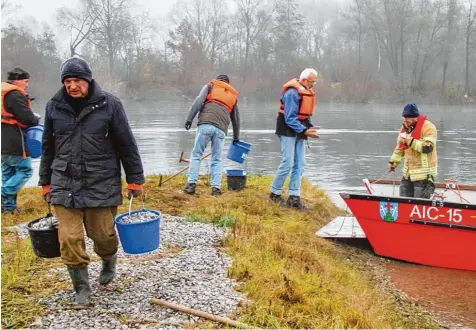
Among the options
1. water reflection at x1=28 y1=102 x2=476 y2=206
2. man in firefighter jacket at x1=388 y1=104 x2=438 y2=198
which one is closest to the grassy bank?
man in firefighter jacket at x1=388 y1=104 x2=438 y2=198

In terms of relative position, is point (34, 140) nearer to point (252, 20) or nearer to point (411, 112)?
point (411, 112)

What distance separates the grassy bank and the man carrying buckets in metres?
0.60

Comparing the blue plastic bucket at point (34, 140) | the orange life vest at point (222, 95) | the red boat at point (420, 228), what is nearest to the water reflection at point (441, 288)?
the red boat at point (420, 228)

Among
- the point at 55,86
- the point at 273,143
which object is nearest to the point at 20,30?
the point at 55,86

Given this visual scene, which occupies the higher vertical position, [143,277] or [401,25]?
[401,25]

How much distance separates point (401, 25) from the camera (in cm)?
5359

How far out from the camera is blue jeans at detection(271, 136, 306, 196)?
784 centimetres

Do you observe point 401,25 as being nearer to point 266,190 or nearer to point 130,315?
point 266,190

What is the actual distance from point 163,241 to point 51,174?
2.01 meters

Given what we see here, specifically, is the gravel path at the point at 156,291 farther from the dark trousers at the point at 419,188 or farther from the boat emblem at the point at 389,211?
the dark trousers at the point at 419,188

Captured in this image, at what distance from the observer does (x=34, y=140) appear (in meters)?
6.48

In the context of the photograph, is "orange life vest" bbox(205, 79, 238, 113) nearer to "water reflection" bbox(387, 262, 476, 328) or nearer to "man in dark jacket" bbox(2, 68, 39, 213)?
"man in dark jacket" bbox(2, 68, 39, 213)

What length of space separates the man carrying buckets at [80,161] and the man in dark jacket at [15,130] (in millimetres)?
2807

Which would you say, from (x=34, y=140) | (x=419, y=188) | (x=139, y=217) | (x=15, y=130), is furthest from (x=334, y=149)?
(x=139, y=217)
